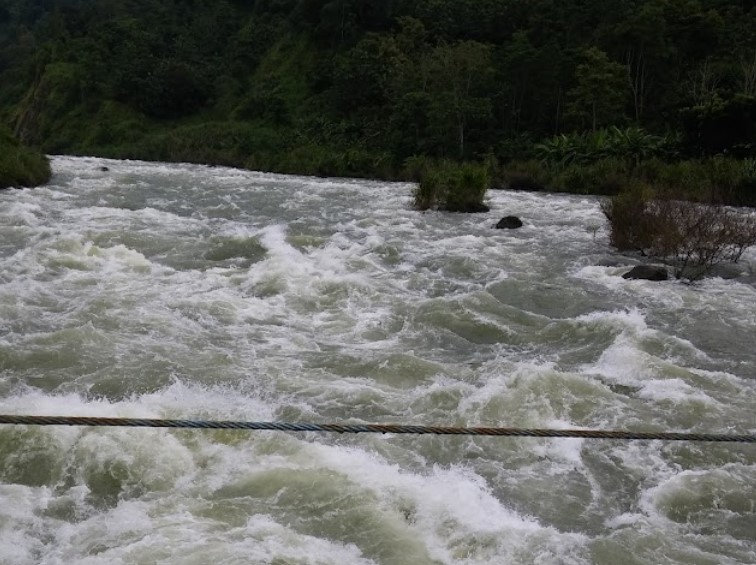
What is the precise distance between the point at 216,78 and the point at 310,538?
2327 inches

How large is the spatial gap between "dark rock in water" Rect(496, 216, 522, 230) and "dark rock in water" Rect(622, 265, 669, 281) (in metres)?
5.31

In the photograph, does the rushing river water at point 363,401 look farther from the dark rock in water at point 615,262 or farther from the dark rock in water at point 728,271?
the dark rock in water at point 615,262

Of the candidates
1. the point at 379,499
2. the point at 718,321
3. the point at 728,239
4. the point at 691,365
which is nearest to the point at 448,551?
the point at 379,499

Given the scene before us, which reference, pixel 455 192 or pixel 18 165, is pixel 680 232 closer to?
pixel 455 192

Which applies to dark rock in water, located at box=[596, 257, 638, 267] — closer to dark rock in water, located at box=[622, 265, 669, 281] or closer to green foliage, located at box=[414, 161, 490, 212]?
dark rock in water, located at box=[622, 265, 669, 281]

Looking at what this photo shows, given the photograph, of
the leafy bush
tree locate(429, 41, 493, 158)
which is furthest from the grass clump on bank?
→ the leafy bush

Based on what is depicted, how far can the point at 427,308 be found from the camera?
971 centimetres

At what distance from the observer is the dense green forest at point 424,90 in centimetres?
2711

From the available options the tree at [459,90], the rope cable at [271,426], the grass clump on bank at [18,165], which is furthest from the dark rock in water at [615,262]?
the tree at [459,90]

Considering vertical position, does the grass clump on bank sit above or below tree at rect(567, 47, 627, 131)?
below

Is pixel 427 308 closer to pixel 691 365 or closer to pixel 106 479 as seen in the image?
pixel 691 365

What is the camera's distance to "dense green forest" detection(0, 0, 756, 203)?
27109 millimetres

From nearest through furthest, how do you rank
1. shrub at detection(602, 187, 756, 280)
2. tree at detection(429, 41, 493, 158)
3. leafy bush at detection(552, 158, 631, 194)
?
shrub at detection(602, 187, 756, 280) → leafy bush at detection(552, 158, 631, 194) → tree at detection(429, 41, 493, 158)

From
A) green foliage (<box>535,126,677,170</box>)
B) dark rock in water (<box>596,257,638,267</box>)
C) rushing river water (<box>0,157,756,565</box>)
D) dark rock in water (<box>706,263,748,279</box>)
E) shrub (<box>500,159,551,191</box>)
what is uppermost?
green foliage (<box>535,126,677,170</box>)
